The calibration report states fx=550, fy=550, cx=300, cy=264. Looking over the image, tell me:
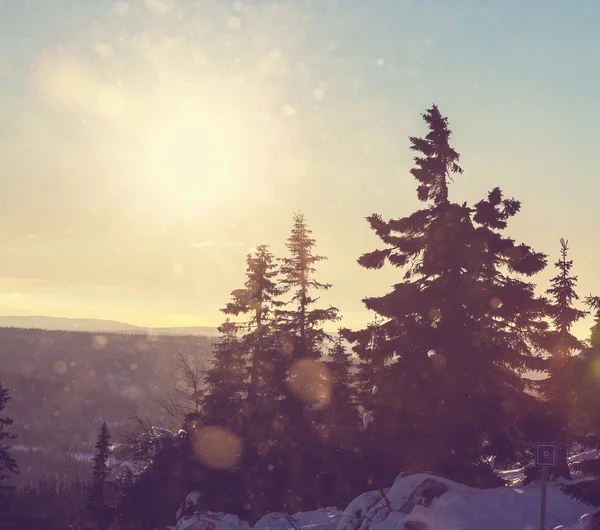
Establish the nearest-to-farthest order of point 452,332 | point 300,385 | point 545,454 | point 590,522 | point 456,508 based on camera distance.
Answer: point 545,454, point 590,522, point 456,508, point 452,332, point 300,385

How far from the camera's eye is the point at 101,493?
48.1m

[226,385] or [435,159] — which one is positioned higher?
[435,159]

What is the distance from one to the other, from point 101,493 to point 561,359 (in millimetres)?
42337

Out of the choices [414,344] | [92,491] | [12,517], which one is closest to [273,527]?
[414,344]

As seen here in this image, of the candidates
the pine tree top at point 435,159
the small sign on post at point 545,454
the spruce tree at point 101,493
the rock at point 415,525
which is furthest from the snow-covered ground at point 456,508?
the spruce tree at point 101,493

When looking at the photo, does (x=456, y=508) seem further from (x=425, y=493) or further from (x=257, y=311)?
(x=257, y=311)

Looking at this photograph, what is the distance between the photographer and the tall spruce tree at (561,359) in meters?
18.5

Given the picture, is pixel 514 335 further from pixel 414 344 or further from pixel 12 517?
pixel 12 517

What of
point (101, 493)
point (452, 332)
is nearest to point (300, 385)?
point (452, 332)

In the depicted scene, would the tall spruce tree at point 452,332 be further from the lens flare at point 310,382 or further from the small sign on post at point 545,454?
the lens flare at point 310,382

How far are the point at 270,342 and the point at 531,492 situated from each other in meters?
18.9

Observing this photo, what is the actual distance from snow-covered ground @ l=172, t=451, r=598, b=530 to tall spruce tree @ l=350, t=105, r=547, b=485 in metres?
1.79

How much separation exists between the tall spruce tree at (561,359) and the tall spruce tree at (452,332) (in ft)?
1.93

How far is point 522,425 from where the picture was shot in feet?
62.8
